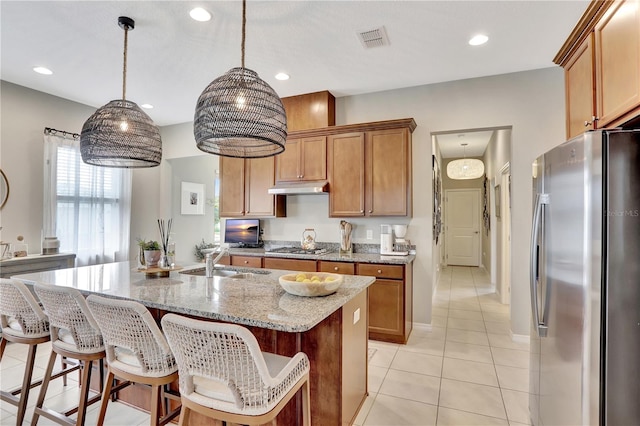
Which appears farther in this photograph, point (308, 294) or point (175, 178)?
point (175, 178)

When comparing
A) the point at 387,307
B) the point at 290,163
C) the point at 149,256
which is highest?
the point at 290,163

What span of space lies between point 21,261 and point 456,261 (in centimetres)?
878

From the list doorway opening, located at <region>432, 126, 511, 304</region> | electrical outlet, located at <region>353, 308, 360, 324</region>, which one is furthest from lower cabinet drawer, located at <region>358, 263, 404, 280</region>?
doorway opening, located at <region>432, 126, 511, 304</region>

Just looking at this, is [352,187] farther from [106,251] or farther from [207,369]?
[106,251]

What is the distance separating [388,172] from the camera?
150 inches

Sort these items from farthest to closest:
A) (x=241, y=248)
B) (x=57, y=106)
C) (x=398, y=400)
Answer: (x=241, y=248)
(x=57, y=106)
(x=398, y=400)

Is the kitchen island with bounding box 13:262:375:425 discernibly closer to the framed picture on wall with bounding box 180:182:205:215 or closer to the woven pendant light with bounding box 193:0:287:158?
the woven pendant light with bounding box 193:0:287:158

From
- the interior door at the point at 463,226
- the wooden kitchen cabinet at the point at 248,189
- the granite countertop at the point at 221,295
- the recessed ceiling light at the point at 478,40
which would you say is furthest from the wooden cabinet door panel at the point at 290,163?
the interior door at the point at 463,226

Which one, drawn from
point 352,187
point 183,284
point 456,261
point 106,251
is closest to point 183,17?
point 183,284

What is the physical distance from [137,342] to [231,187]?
3.35 metres

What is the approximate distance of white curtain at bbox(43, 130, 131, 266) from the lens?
4.20 m

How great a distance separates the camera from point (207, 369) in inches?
52.5

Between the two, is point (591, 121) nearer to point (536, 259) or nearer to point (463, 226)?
point (536, 259)

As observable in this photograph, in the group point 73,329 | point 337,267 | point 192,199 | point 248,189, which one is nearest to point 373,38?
point 337,267
